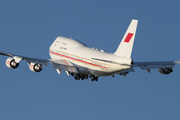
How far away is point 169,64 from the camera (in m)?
93.9

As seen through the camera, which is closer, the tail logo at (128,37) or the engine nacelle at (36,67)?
the tail logo at (128,37)

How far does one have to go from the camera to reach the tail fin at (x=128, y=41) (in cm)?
8669

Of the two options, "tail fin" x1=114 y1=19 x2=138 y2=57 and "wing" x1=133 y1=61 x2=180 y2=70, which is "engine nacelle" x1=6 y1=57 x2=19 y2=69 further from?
"wing" x1=133 y1=61 x2=180 y2=70

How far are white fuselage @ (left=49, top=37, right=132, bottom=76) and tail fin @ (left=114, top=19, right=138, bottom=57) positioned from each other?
0.89 metres

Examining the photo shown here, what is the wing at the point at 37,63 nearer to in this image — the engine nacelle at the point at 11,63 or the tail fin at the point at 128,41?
the engine nacelle at the point at 11,63

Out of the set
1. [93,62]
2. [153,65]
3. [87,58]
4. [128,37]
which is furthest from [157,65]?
[87,58]

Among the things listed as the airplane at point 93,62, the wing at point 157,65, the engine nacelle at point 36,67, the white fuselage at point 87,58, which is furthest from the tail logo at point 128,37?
the engine nacelle at point 36,67

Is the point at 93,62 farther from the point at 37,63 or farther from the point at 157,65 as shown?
the point at 157,65

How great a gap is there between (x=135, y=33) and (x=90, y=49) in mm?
10797

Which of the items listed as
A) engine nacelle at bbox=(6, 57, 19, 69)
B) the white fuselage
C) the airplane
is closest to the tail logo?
the airplane

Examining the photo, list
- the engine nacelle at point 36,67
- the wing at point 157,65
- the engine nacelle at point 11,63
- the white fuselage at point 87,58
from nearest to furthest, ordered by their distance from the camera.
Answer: the white fuselage at point 87,58 → the engine nacelle at point 36,67 → the engine nacelle at point 11,63 → the wing at point 157,65

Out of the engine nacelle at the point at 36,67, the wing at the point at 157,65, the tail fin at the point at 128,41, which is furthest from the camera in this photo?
the wing at the point at 157,65

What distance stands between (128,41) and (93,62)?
7521mm

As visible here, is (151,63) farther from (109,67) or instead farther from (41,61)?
(41,61)
